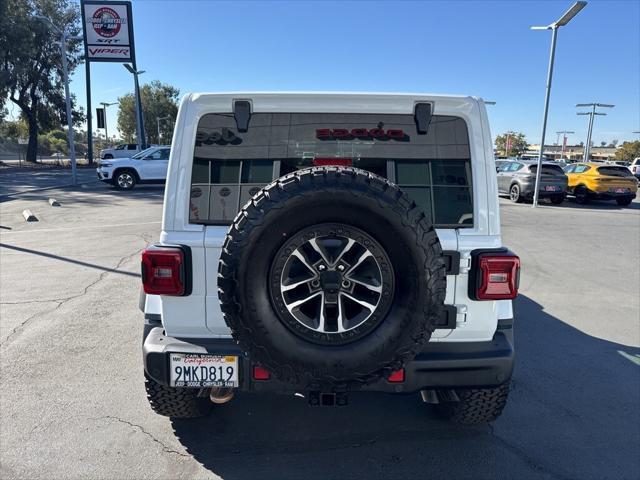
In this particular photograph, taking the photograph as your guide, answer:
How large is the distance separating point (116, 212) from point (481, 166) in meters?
12.2

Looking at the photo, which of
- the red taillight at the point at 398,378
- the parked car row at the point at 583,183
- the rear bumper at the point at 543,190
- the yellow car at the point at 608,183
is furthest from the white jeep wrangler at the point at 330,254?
the yellow car at the point at 608,183

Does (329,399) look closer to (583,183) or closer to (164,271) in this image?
(164,271)

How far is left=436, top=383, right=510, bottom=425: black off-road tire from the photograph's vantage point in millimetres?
2643

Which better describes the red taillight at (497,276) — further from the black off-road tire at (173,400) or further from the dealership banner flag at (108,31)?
the dealership banner flag at (108,31)

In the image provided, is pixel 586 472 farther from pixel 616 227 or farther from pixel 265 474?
pixel 616 227

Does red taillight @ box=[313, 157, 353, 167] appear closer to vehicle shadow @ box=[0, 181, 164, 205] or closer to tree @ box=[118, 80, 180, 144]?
vehicle shadow @ box=[0, 181, 164, 205]

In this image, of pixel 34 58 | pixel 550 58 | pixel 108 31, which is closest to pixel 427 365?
pixel 550 58

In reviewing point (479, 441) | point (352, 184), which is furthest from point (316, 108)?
point (479, 441)

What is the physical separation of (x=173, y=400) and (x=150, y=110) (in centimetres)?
7512

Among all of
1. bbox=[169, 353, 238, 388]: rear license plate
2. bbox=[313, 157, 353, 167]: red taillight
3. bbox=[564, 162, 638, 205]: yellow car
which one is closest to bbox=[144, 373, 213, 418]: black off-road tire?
bbox=[169, 353, 238, 388]: rear license plate

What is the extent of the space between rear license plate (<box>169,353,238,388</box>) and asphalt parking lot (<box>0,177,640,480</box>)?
586 millimetres

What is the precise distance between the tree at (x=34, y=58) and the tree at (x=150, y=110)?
31.3m

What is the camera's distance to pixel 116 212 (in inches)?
490

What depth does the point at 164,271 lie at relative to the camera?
225 cm
